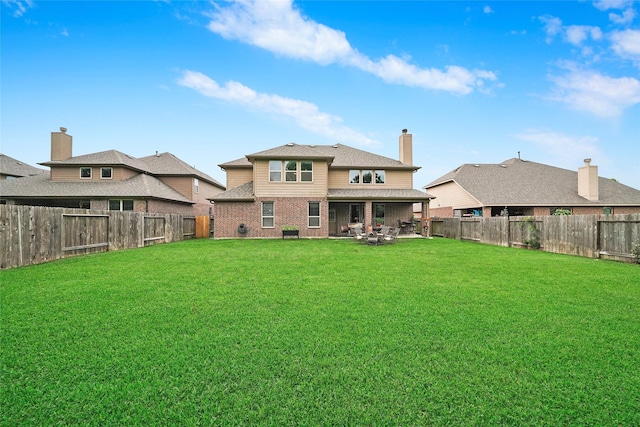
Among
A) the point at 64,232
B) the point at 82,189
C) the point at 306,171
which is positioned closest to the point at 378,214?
the point at 306,171

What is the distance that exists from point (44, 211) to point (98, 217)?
2.79m

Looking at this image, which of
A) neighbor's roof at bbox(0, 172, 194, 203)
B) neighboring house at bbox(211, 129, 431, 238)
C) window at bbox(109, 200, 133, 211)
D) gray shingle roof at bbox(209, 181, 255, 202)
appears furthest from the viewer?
window at bbox(109, 200, 133, 211)

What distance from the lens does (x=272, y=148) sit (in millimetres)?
21031

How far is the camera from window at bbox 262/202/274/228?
19750mm

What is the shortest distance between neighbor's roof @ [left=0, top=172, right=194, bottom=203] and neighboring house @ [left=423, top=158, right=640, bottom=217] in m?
26.1

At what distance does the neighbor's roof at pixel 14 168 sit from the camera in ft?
98.4

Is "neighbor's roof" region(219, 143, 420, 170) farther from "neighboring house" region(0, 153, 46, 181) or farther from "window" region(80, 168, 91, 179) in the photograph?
"neighboring house" region(0, 153, 46, 181)

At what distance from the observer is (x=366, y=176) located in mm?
22391

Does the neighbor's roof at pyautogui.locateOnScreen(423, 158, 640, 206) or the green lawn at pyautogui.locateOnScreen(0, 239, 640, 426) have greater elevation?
the neighbor's roof at pyautogui.locateOnScreen(423, 158, 640, 206)

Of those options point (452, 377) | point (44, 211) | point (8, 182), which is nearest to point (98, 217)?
point (44, 211)

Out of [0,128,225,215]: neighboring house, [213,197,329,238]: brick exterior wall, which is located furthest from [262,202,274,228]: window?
[0,128,225,215]: neighboring house

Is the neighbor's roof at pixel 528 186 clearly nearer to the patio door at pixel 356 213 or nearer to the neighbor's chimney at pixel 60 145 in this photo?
the patio door at pixel 356 213

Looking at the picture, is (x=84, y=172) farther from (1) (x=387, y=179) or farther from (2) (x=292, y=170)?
(1) (x=387, y=179)

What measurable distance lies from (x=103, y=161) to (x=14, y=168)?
57.8 feet
